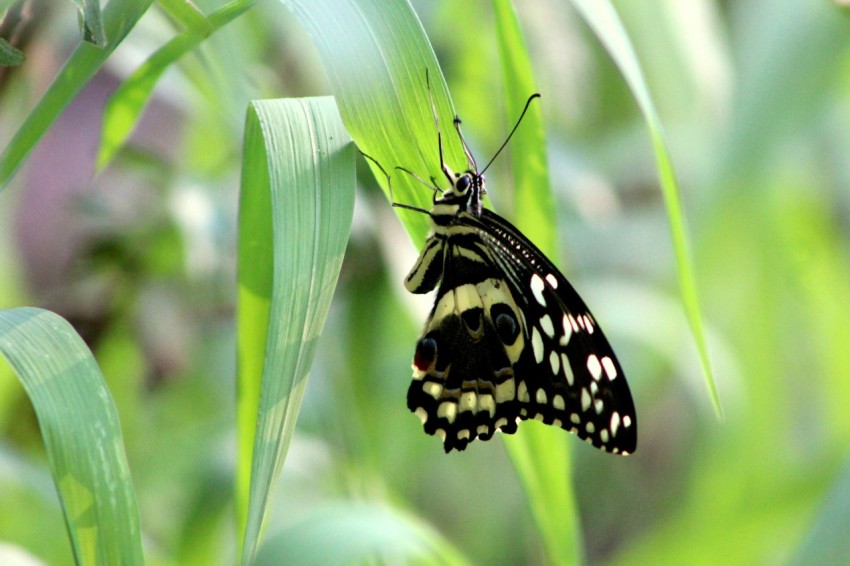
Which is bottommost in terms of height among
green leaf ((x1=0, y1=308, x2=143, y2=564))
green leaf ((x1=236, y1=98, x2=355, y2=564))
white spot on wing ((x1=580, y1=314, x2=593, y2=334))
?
green leaf ((x1=0, y1=308, x2=143, y2=564))

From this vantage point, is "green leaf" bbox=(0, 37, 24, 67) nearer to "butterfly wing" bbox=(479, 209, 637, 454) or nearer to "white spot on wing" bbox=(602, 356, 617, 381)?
"butterfly wing" bbox=(479, 209, 637, 454)

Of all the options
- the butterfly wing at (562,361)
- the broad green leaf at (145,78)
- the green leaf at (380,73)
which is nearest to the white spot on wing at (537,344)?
the butterfly wing at (562,361)

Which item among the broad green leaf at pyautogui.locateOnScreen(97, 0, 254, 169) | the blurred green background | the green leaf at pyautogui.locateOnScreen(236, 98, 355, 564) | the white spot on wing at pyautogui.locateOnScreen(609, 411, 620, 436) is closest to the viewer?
the green leaf at pyautogui.locateOnScreen(236, 98, 355, 564)

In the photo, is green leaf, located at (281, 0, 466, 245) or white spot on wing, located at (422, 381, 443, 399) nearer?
green leaf, located at (281, 0, 466, 245)

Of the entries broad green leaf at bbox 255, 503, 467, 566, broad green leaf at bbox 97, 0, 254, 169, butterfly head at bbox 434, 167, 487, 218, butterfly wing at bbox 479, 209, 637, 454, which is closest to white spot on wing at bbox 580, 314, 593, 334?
butterfly wing at bbox 479, 209, 637, 454

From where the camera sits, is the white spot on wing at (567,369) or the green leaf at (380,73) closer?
the green leaf at (380,73)

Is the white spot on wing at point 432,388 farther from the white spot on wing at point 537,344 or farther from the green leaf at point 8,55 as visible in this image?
the green leaf at point 8,55

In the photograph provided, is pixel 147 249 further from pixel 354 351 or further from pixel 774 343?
pixel 774 343

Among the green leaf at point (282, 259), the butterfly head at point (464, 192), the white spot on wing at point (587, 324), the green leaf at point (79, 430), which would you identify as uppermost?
the butterfly head at point (464, 192)
